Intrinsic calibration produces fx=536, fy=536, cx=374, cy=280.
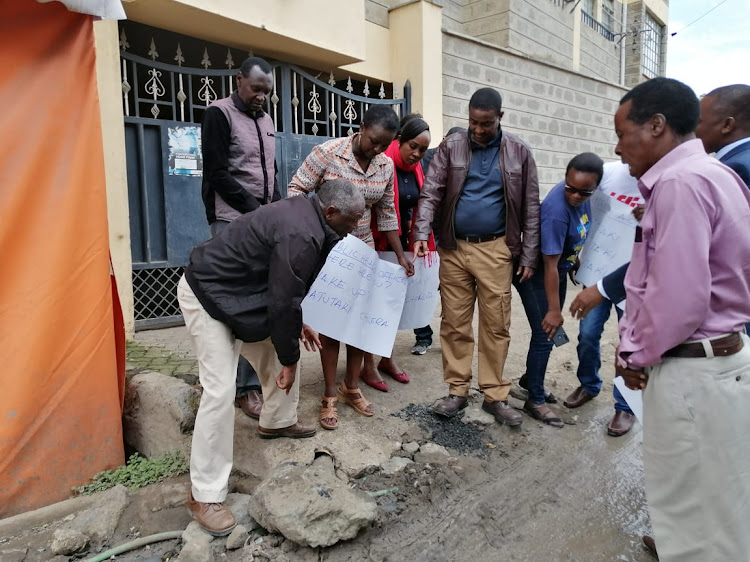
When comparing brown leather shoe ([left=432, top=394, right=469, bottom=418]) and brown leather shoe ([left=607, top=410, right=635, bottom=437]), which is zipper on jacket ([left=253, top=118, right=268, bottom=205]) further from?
brown leather shoe ([left=607, top=410, right=635, bottom=437])

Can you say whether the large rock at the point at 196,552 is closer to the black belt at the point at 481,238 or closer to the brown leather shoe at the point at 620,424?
the black belt at the point at 481,238

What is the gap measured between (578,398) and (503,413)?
0.78 metres

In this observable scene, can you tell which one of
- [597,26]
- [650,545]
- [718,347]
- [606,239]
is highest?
[597,26]

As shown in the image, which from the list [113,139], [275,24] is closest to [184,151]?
[113,139]

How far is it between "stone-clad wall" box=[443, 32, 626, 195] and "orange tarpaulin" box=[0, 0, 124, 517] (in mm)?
5403

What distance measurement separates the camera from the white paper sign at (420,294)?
12.7 ft

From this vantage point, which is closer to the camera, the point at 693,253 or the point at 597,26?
the point at 693,253

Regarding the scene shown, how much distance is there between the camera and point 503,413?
3.39m

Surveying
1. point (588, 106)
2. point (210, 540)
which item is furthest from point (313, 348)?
point (588, 106)

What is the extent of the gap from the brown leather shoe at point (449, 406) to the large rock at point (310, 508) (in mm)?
987

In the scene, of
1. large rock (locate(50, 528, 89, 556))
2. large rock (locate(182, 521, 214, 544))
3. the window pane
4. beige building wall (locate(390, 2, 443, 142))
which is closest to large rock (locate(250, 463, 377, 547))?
large rock (locate(182, 521, 214, 544))

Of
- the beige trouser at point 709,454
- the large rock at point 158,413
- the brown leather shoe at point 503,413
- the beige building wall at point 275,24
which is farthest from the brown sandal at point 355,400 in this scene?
the beige building wall at point 275,24

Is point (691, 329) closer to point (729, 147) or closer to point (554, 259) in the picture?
point (729, 147)

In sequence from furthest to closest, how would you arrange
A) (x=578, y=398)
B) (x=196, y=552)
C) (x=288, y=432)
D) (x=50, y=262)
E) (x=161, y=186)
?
(x=161, y=186)
(x=578, y=398)
(x=288, y=432)
(x=50, y=262)
(x=196, y=552)
